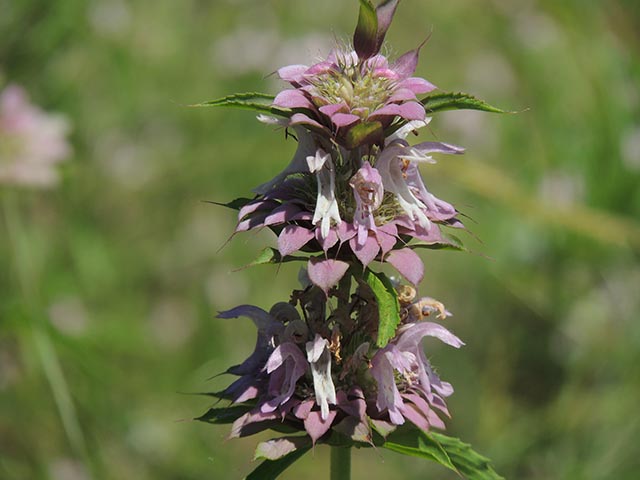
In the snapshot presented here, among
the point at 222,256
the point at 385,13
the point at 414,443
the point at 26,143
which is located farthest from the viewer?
the point at 222,256

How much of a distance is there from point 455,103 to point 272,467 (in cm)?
46

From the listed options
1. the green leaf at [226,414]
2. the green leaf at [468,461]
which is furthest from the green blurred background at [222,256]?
the green leaf at [468,461]

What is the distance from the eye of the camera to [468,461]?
102 centimetres

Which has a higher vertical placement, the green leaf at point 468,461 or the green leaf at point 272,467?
the green leaf at point 272,467

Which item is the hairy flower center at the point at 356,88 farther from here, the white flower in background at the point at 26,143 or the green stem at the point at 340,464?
the white flower in background at the point at 26,143

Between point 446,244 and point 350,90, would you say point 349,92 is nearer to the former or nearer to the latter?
point 350,90

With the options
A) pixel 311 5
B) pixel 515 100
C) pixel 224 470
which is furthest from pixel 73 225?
pixel 515 100

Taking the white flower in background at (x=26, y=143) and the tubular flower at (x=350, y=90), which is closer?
the tubular flower at (x=350, y=90)

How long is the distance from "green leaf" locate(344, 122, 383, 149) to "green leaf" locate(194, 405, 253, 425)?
1.12 feet

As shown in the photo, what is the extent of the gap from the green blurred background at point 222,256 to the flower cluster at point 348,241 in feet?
3.12

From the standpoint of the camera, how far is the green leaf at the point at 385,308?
33.3 inches

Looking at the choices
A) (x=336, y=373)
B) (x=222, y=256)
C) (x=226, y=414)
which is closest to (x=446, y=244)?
(x=336, y=373)

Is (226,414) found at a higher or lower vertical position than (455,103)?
lower

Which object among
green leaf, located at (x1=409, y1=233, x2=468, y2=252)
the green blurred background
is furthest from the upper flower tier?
the green blurred background
